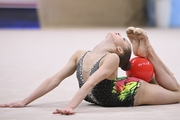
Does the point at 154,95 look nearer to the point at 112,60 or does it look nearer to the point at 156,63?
the point at 156,63

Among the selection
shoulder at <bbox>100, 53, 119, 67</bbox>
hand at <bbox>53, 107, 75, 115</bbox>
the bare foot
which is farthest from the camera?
the bare foot

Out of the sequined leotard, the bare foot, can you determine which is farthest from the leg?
the sequined leotard

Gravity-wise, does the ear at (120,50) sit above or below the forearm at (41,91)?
above

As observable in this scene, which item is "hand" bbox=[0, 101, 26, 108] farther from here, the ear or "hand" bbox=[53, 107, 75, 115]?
the ear

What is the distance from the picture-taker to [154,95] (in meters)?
2.75

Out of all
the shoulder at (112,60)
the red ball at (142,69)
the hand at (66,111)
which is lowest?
the hand at (66,111)

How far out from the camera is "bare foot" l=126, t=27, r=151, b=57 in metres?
2.77

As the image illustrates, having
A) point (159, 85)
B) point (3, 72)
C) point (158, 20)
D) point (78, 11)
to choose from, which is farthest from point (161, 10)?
point (159, 85)

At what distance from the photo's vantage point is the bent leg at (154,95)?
2715mm

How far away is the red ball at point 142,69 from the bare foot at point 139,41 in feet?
0.15

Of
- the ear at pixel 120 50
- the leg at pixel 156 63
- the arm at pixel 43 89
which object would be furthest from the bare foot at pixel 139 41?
the arm at pixel 43 89

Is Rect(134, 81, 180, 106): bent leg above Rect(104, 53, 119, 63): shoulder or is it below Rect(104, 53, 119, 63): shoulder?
below

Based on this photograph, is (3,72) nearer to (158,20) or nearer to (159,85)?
(159,85)

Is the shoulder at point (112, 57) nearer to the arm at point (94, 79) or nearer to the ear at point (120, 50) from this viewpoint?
the arm at point (94, 79)
